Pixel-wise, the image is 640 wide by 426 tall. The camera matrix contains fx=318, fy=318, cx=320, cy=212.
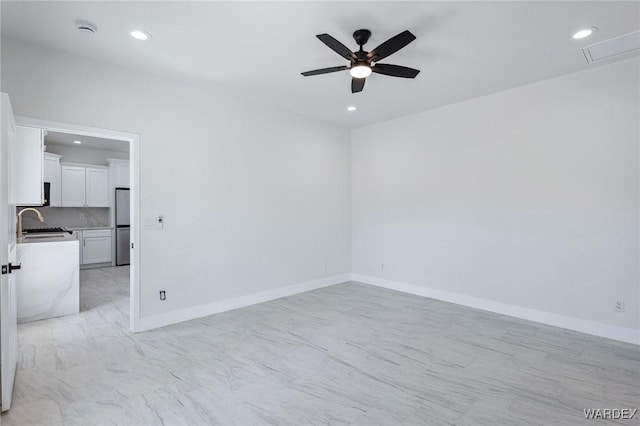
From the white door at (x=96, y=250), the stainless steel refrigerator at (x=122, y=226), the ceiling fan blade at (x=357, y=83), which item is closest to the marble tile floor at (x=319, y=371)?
the ceiling fan blade at (x=357, y=83)

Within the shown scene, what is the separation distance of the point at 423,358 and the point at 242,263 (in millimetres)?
2662

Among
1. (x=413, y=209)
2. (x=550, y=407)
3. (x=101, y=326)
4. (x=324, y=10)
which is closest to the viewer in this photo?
(x=550, y=407)

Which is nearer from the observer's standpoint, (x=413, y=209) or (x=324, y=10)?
(x=324, y=10)

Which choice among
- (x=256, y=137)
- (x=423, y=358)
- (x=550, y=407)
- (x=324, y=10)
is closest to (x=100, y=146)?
(x=256, y=137)

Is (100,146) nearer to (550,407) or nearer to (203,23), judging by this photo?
(203,23)

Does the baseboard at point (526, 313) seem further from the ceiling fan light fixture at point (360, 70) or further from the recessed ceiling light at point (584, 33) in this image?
the ceiling fan light fixture at point (360, 70)

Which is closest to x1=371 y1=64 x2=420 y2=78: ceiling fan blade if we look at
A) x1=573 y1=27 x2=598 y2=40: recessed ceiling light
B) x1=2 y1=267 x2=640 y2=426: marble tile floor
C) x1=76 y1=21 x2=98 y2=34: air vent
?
x1=573 y1=27 x2=598 y2=40: recessed ceiling light

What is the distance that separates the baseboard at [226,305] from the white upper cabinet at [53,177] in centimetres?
517

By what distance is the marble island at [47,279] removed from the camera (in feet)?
13.0

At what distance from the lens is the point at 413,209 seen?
5250mm

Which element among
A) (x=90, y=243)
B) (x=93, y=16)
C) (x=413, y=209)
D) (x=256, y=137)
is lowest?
(x=90, y=243)

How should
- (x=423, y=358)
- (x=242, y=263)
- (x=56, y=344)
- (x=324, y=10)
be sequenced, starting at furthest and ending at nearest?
(x=242, y=263) < (x=56, y=344) < (x=423, y=358) < (x=324, y=10)

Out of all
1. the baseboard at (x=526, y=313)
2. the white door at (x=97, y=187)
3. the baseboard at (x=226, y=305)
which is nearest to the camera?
the baseboard at (x=526, y=313)

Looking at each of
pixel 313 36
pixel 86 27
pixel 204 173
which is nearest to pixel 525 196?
pixel 313 36
